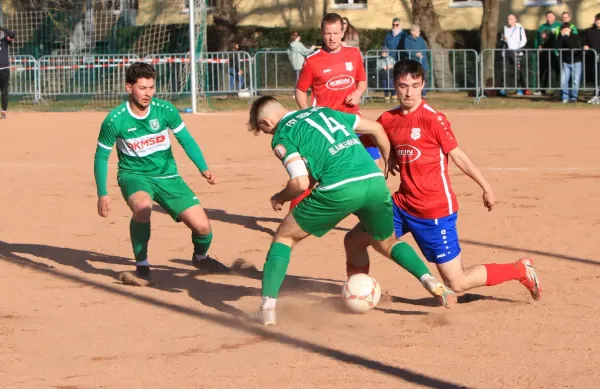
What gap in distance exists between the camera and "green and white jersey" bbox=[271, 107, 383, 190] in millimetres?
6203

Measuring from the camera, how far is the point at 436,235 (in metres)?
6.82

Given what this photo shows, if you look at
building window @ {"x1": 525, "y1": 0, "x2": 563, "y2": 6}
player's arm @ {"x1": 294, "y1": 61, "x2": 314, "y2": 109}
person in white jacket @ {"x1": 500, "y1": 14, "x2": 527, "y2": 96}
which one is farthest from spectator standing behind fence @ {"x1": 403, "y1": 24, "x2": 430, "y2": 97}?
player's arm @ {"x1": 294, "y1": 61, "x2": 314, "y2": 109}

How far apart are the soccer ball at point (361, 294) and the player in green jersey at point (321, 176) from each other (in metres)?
0.34

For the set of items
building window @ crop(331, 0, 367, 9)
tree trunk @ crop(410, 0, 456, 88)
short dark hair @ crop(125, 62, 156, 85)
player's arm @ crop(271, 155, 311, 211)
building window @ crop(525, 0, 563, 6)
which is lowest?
player's arm @ crop(271, 155, 311, 211)

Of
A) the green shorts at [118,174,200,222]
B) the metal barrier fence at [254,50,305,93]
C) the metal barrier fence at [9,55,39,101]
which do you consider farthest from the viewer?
the metal barrier fence at [9,55,39,101]

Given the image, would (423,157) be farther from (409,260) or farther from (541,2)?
(541,2)

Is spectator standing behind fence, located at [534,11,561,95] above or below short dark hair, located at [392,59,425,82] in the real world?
above

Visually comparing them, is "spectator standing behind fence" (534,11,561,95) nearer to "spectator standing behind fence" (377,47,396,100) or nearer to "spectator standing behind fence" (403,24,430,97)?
"spectator standing behind fence" (403,24,430,97)

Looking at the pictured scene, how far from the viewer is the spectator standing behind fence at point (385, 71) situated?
22953mm

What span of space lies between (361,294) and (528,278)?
114 cm

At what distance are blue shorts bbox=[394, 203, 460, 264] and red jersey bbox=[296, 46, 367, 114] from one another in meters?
3.02

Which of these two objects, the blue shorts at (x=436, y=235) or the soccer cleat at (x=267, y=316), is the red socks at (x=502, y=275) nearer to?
the blue shorts at (x=436, y=235)

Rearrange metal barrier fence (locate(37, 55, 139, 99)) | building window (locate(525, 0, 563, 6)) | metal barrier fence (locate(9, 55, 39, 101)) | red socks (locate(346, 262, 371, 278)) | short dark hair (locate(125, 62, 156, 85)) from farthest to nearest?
building window (locate(525, 0, 563, 6)) → metal barrier fence (locate(9, 55, 39, 101)) → metal barrier fence (locate(37, 55, 139, 99)) → short dark hair (locate(125, 62, 156, 85)) → red socks (locate(346, 262, 371, 278))

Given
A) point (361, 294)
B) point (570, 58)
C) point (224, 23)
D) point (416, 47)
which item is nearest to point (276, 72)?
point (416, 47)
